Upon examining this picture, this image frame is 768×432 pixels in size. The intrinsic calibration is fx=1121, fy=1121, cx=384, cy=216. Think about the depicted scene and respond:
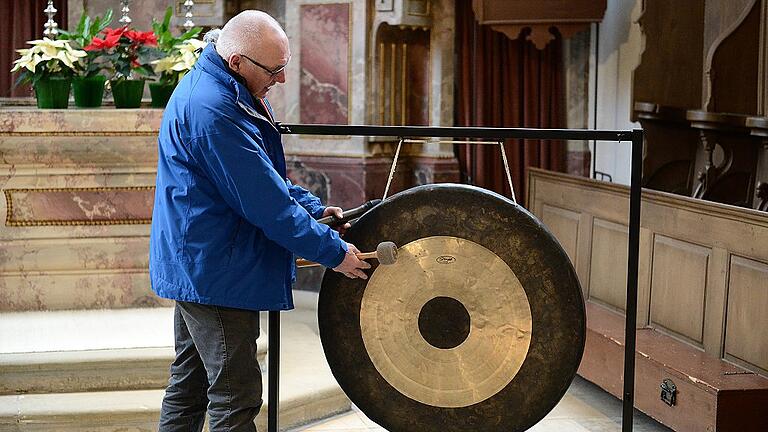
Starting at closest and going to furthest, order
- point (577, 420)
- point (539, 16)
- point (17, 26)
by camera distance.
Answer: point (577, 420) → point (539, 16) → point (17, 26)

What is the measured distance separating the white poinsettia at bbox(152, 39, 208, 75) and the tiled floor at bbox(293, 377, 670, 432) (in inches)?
62.8

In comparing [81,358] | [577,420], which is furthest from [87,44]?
[577,420]

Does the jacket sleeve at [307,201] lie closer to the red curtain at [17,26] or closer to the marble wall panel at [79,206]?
the marble wall panel at [79,206]

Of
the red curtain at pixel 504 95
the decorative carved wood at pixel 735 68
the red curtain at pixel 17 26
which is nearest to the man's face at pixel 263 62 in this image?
the decorative carved wood at pixel 735 68

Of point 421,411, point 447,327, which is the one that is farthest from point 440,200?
point 421,411

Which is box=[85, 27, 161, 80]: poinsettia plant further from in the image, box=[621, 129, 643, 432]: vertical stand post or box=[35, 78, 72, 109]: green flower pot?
box=[621, 129, 643, 432]: vertical stand post

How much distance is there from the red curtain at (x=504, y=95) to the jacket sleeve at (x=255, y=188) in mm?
4045

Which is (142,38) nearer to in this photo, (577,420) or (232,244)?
(232,244)

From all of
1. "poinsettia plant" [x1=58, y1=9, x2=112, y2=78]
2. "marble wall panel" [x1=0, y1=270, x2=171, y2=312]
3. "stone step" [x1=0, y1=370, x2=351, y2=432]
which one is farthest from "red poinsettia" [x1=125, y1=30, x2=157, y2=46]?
"stone step" [x1=0, y1=370, x2=351, y2=432]

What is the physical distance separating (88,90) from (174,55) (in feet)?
1.32

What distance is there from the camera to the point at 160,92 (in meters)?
4.86

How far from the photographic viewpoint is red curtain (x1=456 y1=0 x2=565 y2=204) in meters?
6.93

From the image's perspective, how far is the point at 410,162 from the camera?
275 inches

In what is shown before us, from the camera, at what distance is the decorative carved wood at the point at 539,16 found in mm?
6402
